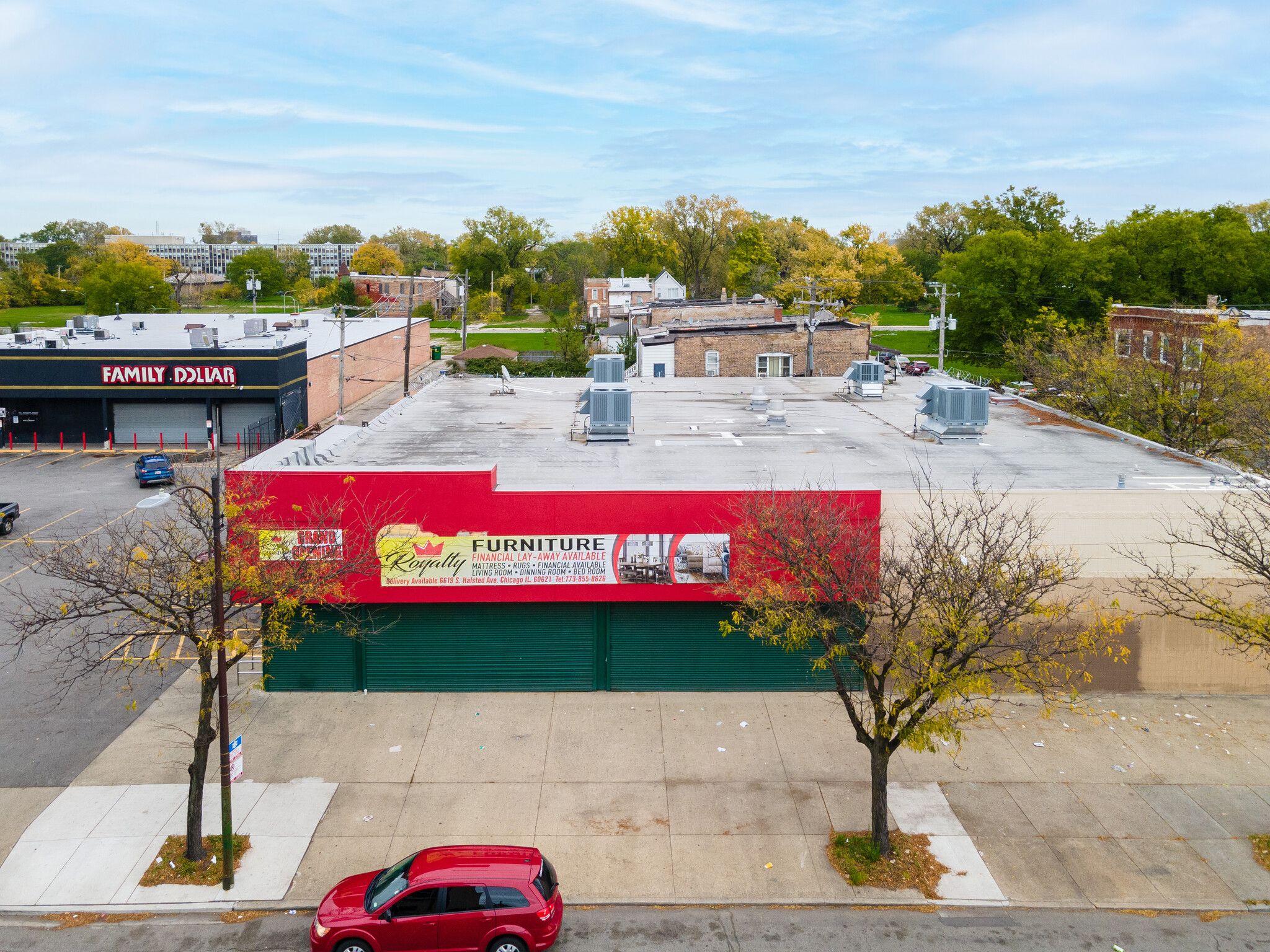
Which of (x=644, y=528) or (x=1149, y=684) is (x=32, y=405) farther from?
(x=1149, y=684)

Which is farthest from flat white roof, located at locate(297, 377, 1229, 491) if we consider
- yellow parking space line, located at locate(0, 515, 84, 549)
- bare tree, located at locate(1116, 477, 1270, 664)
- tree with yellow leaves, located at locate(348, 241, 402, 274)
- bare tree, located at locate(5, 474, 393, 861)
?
tree with yellow leaves, located at locate(348, 241, 402, 274)

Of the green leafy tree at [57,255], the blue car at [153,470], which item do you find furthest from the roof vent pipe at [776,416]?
the green leafy tree at [57,255]

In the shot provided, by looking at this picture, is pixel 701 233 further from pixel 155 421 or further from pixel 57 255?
pixel 57 255

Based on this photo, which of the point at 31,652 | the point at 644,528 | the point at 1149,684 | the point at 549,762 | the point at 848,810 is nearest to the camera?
the point at 848,810

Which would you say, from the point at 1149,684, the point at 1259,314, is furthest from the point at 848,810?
the point at 1259,314

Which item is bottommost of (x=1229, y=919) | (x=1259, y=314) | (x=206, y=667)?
(x=1229, y=919)

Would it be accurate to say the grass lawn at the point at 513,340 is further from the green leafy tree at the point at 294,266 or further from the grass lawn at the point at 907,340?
the green leafy tree at the point at 294,266

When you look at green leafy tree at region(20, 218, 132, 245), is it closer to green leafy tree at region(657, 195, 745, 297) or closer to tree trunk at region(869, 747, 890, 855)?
green leafy tree at region(657, 195, 745, 297)
